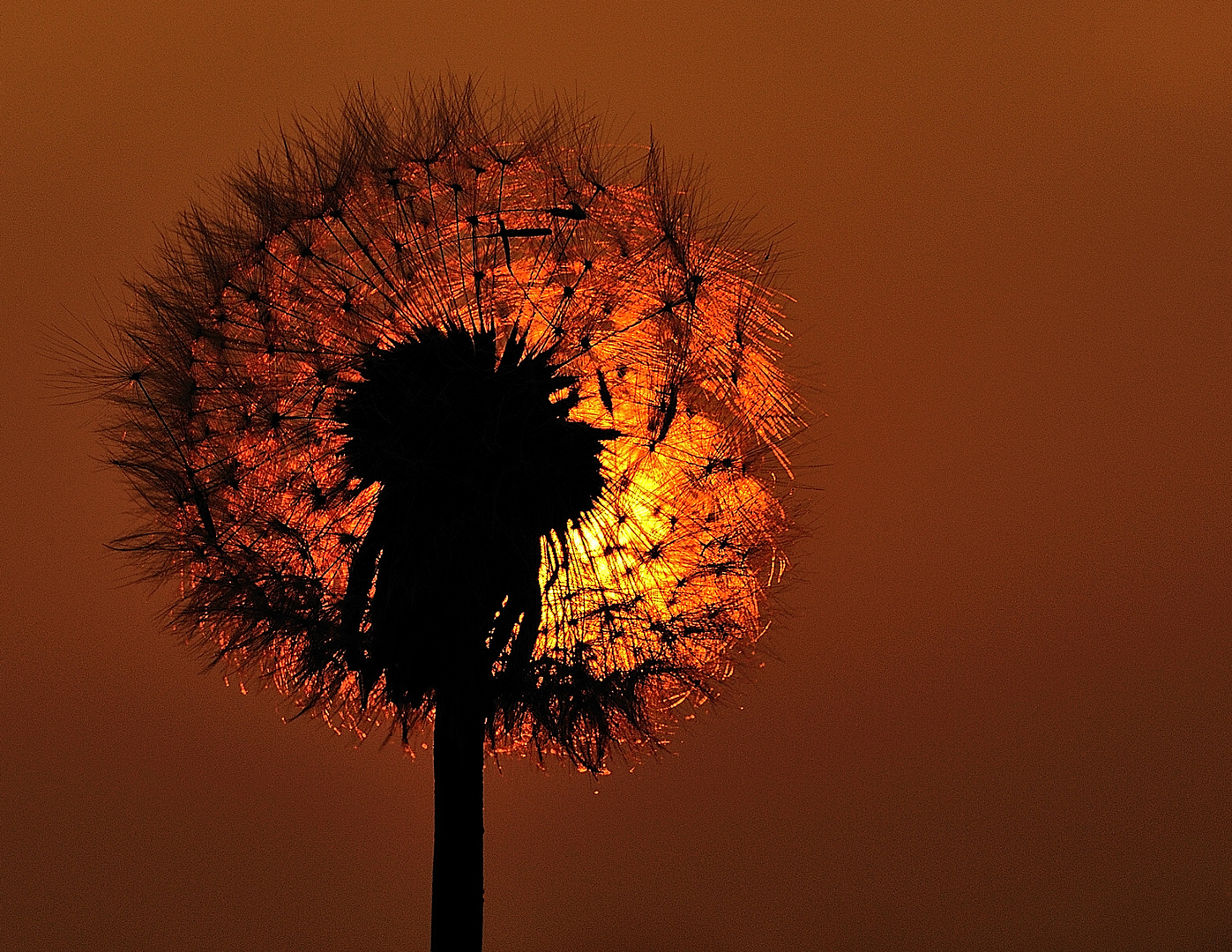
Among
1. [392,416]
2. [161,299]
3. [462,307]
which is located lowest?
[392,416]

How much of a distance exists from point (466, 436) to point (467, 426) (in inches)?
1.0

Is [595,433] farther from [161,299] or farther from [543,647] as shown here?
[161,299]

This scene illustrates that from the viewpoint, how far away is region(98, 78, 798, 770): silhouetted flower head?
3207 mm

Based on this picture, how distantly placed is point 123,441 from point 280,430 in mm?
678

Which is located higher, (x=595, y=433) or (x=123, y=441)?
(x=123, y=441)

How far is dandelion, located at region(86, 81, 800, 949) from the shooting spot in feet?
10.5

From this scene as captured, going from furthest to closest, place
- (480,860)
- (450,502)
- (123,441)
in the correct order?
(123,441), (480,860), (450,502)

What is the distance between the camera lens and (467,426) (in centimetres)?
316

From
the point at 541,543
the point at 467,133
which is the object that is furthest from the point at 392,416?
the point at 467,133

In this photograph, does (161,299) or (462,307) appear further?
(161,299)

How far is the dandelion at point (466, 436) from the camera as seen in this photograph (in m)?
3.21

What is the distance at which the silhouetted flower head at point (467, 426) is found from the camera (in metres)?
3.21

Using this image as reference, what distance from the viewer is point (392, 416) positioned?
10.5 ft

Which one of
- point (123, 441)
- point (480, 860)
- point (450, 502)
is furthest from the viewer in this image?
point (123, 441)
